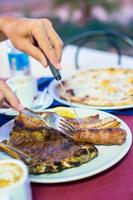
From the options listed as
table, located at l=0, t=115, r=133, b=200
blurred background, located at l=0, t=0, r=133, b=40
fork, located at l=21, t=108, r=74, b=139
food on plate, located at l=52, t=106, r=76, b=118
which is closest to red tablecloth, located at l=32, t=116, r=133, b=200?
table, located at l=0, t=115, r=133, b=200

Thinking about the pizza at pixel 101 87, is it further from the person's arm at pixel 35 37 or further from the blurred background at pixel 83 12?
the blurred background at pixel 83 12

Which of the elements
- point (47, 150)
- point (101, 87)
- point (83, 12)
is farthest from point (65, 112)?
point (83, 12)

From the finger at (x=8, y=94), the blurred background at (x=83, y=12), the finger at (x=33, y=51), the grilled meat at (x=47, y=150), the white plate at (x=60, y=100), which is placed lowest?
the blurred background at (x=83, y=12)

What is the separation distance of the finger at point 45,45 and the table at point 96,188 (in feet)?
1.10

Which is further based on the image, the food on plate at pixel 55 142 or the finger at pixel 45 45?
the finger at pixel 45 45

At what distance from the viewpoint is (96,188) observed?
800 mm

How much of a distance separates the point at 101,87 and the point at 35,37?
1.49 feet

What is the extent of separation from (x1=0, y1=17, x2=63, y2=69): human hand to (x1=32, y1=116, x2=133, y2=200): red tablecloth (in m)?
0.34

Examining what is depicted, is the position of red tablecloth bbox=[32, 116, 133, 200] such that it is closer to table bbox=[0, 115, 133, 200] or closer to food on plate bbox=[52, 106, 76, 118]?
table bbox=[0, 115, 133, 200]

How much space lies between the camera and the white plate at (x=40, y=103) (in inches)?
46.9

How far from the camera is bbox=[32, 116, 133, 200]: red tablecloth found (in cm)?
78

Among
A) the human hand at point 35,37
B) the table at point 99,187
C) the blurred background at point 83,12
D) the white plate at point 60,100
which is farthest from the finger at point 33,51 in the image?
the blurred background at point 83,12

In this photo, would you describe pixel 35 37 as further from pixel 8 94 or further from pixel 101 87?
pixel 101 87

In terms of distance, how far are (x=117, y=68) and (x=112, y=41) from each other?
0.53 meters
